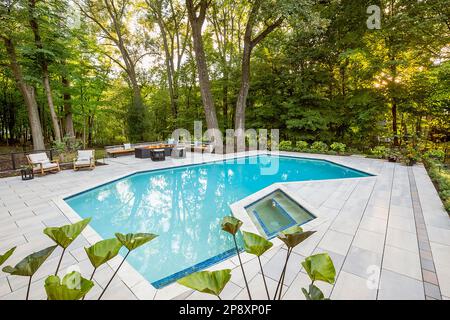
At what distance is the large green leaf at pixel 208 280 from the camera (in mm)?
1205

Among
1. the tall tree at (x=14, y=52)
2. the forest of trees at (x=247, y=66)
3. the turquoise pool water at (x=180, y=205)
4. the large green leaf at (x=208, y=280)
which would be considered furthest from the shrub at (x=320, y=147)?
the tall tree at (x=14, y=52)

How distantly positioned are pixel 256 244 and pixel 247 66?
11911 millimetres

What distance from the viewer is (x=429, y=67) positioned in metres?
8.77

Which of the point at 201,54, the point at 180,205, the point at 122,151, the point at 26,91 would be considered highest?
the point at 201,54

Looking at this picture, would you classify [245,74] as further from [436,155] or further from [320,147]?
[436,155]

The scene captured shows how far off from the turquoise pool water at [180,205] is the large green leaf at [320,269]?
209 centimetres

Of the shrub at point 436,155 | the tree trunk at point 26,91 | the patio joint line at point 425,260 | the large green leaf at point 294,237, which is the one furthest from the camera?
the tree trunk at point 26,91

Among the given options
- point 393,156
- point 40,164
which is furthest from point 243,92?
point 40,164

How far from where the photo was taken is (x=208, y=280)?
1269 millimetres

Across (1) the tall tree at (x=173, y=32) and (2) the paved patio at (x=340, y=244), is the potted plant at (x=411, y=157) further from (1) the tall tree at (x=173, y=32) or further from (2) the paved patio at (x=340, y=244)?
(1) the tall tree at (x=173, y=32)

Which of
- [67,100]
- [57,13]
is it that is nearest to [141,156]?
[67,100]

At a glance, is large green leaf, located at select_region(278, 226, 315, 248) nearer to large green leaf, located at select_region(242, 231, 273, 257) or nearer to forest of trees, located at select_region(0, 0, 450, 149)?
large green leaf, located at select_region(242, 231, 273, 257)

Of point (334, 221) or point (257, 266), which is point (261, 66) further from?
point (257, 266)

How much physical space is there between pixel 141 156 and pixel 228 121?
26.0ft
